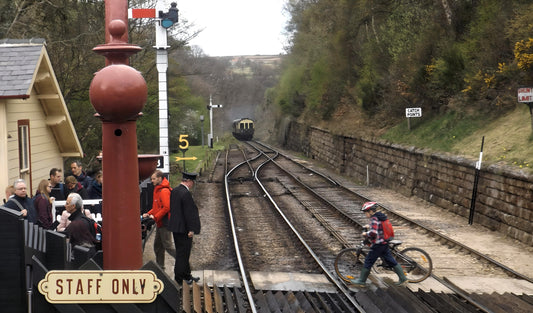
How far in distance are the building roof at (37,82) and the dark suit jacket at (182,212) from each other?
13.9ft

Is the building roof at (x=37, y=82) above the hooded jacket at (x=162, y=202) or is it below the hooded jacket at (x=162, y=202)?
above

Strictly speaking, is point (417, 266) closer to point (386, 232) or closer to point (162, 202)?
point (386, 232)

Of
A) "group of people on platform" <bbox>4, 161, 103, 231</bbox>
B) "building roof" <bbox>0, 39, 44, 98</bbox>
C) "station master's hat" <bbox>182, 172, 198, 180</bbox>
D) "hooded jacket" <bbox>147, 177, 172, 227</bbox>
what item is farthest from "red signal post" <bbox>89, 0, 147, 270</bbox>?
"building roof" <bbox>0, 39, 44, 98</bbox>

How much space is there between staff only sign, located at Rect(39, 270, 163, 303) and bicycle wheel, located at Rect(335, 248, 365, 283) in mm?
7635

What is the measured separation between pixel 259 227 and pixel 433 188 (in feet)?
21.7

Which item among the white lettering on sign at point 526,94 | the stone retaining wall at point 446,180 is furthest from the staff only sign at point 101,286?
the white lettering on sign at point 526,94

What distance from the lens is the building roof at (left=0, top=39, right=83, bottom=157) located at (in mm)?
11852

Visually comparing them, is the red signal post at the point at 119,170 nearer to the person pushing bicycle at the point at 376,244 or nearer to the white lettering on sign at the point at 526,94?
the person pushing bicycle at the point at 376,244

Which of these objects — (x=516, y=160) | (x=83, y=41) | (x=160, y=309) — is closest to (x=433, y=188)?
(x=516, y=160)

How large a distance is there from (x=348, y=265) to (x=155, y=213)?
405cm

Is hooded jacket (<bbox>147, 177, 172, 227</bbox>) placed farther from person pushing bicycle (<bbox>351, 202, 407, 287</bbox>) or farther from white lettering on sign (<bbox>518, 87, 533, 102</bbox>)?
white lettering on sign (<bbox>518, 87, 533, 102</bbox>)

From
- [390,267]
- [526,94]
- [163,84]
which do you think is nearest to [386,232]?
[390,267]

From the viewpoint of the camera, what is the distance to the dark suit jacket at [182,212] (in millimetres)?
9172

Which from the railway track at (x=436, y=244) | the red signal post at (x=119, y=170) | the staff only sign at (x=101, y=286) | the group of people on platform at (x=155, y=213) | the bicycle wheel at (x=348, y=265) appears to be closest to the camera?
the staff only sign at (x=101, y=286)
